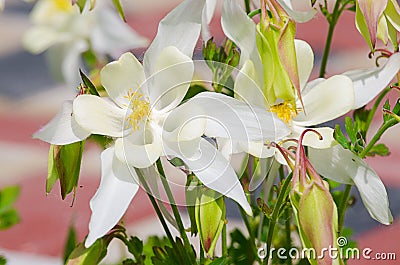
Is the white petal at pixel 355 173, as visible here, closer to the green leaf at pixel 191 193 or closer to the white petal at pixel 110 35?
the green leaf at pixel 191 193

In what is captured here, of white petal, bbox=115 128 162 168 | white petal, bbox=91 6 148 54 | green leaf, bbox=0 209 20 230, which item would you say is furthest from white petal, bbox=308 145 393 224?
white petal, bbox=91 6 148 54

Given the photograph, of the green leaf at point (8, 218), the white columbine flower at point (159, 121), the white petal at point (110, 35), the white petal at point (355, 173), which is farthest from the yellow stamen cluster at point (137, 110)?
the white petal at point (110, 35)

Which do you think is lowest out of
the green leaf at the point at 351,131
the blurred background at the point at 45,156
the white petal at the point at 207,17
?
the blurred background at the point at 45,156

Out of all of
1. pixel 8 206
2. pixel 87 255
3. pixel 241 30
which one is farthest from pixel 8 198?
pixel 241 30

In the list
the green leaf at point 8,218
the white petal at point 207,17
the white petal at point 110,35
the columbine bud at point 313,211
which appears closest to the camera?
the columbine bud at point 313,211

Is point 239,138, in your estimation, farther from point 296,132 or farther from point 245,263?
point 245,263

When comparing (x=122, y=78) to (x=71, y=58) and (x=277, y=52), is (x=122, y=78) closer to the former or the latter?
(x=277, y=52)

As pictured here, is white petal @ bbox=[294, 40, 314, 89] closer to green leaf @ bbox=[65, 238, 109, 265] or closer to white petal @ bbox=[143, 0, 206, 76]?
white petal @ bbox=[143, 0, 206, 76]

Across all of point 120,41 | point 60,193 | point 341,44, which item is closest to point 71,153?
point 60,193
